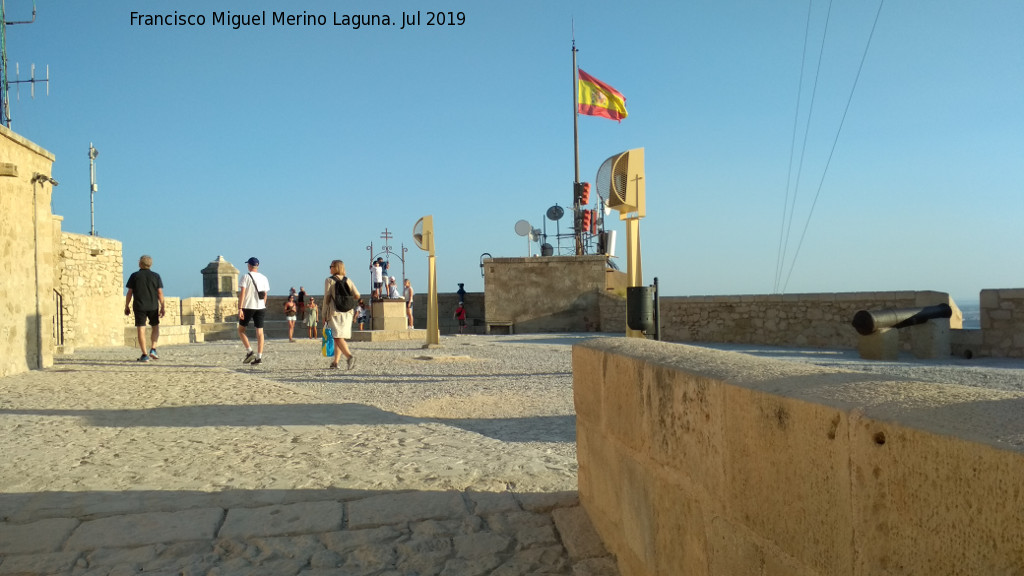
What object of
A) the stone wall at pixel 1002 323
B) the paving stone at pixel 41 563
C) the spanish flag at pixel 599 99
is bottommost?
the paving stone at pixel 41 563

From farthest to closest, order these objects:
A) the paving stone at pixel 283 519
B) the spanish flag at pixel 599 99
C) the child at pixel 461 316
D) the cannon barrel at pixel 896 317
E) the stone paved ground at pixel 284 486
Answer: the spanish flag at pixel 599 99
the child at pixel 461 316
the cannon barrel at pixel 896 317
the paving stone at pixel 283 519
the stone paved ground at pixel 284 486

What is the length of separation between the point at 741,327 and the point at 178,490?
14.3 meters

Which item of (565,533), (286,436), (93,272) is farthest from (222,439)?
(93,272)

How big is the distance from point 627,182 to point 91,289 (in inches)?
618

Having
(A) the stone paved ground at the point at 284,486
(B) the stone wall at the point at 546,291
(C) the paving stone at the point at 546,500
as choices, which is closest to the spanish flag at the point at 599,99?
(B) the stone wall at the point at 546,291

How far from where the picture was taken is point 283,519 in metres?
3.26

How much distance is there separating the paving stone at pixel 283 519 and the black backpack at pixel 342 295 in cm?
643

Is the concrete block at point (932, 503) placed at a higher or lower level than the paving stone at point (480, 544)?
higher

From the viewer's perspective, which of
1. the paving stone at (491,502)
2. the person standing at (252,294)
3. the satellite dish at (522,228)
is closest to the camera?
the paving stone at (491,502)

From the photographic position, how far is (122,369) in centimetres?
995

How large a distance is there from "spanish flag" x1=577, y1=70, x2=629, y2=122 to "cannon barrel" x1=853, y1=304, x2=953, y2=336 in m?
16.8

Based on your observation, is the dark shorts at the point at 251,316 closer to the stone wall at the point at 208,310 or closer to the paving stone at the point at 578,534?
the paving stone at the point at 578,534

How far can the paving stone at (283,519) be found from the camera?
3121 millimetres

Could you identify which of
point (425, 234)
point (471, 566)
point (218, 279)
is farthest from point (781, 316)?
point (218, 279)
